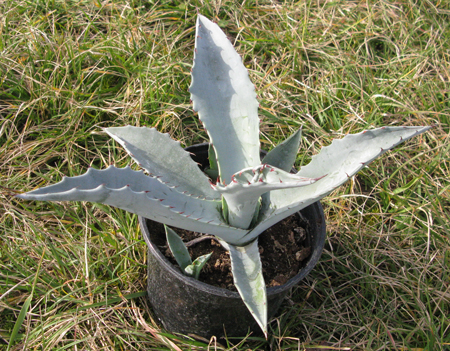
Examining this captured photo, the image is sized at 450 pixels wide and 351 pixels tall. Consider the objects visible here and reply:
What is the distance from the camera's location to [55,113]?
1.71 metres

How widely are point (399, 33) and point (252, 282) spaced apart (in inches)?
68.7

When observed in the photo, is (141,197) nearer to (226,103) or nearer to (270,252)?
(226,103)

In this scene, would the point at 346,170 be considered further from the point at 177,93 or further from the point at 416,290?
the point at 177,93

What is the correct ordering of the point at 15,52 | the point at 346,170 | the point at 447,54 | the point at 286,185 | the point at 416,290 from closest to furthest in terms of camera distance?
the point at 286,185 → the point at 346,170 → the point at 416,290 → the point at 15,52 → the point at 447,54

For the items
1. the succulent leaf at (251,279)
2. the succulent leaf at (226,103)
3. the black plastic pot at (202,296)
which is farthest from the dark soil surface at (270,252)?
the succulent leaf at (226,103)

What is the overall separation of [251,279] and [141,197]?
14.3 inches

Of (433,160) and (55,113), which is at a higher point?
(55,113)

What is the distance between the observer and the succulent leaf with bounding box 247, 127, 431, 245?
78cm

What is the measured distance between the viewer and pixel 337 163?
2.88ft

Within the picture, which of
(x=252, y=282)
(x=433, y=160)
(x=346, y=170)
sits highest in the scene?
(x=346, y=170)

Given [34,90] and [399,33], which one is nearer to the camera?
[34,90]

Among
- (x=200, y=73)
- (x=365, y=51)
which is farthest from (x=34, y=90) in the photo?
(x=365, y=51)

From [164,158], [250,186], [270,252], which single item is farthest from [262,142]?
[250,186]

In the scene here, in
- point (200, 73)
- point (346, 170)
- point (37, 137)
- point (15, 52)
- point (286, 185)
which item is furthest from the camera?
point (15, 52)
